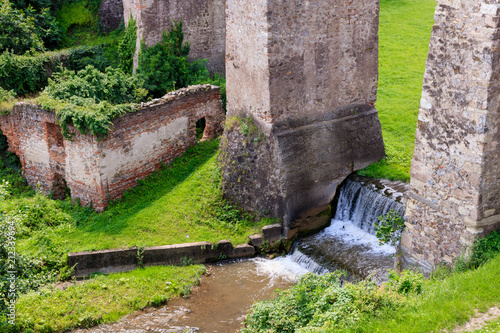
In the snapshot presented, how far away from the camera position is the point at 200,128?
15812 mm

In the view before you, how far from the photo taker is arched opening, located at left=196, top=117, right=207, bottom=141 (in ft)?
50.5

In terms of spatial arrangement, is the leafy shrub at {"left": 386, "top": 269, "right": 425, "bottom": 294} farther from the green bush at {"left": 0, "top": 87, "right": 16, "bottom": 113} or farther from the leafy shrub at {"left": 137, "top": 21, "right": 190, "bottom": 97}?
the green bush at {"left": 0, "top": 87, "right": 16, "bottom": 113}

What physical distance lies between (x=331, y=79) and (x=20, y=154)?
758 centimetres

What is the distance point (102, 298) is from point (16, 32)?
943cm

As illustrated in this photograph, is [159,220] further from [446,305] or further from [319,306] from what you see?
[446,305]

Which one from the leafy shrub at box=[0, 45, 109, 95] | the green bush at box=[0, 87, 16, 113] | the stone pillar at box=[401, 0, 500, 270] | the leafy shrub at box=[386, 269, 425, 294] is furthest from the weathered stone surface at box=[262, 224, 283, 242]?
the leafy shrub at box=[0, 45, 109, 95]

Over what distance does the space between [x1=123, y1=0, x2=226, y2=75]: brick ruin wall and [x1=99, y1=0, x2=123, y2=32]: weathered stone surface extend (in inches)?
136

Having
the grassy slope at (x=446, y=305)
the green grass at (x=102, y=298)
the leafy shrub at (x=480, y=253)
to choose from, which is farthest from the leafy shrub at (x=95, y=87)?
the leafy shrub at (x=480, y=253)

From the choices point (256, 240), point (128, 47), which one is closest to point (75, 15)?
point (128, 47)

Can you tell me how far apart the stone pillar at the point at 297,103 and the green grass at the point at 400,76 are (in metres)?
0.87

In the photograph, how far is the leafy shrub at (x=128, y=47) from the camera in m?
16.4

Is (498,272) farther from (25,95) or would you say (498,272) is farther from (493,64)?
(25,95)

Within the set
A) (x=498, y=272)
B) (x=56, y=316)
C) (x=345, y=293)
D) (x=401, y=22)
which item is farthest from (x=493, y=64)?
(x=401, y=22)

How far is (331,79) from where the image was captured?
1255cm
